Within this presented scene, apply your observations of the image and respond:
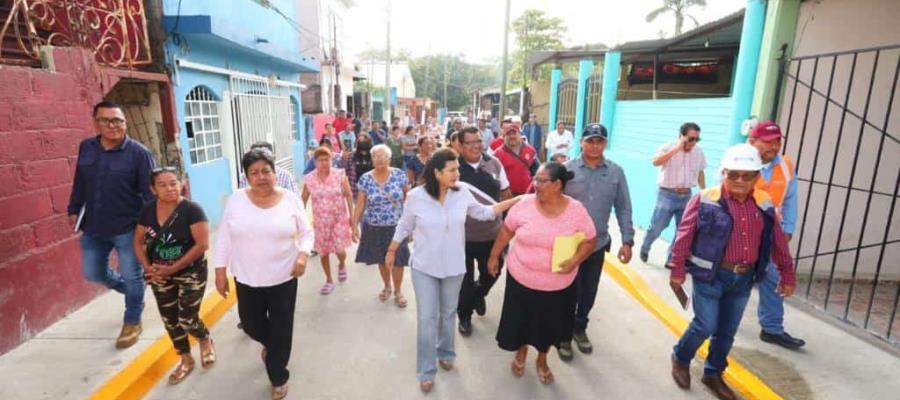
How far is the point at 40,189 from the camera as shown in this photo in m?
3.61

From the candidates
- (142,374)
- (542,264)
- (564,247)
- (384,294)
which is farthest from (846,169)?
(142,374)

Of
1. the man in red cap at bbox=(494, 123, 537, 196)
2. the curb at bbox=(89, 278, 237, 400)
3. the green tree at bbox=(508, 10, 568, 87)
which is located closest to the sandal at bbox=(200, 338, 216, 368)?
the curb at bbox=(89, 278, 237, 400)

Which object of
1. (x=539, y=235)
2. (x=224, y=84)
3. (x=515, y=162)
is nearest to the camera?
(x=539, y=235)

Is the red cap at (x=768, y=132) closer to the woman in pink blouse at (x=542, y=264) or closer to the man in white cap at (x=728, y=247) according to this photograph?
the man in white cap at (x=728, y=247)

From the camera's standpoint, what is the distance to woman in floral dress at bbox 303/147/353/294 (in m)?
4.70

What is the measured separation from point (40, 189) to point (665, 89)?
→ 40.7ft

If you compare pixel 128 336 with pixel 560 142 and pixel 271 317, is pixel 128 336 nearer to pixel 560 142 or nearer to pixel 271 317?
pixel 271 317

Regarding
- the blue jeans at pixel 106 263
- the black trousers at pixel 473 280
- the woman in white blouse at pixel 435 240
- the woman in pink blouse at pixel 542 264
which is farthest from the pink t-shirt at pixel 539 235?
the blue jeans at pixel 106 263

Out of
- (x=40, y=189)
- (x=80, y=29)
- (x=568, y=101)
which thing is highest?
(x=80, y=29)

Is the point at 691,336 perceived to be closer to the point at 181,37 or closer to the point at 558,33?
the point at 181,37

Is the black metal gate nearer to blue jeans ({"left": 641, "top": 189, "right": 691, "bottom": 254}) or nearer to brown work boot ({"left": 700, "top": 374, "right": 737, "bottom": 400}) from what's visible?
blue jeans ({"left": 641, "top": 189, "right": 691, "bottom": 254})

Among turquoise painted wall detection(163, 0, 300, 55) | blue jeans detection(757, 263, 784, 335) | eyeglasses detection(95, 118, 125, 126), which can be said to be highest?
turquoise painted wall detection(163, 0, 300, 55)

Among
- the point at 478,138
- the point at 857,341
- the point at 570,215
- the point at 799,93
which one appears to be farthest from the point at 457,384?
the point at 799,93

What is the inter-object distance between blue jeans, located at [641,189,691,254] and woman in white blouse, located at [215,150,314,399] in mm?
4019
